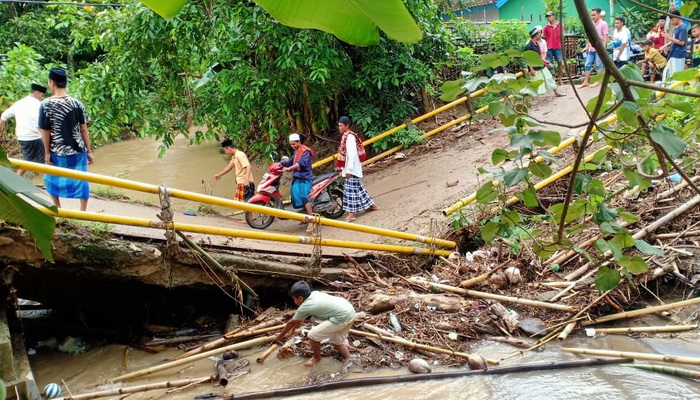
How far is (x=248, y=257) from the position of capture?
601 cm

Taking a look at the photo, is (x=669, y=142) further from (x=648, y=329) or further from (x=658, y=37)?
(x=658, y=37)

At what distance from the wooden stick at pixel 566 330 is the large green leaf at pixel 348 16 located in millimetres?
4629

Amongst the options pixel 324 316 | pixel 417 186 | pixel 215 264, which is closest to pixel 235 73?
pixel 417 186

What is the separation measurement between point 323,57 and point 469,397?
18.5ft

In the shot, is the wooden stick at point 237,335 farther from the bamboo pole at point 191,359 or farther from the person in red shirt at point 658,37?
the person in red shirt at point 658,37

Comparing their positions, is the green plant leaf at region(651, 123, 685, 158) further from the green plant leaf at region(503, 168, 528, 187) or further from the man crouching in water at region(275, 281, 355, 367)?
the man crouching in water at region(275, 281, 355, 367)

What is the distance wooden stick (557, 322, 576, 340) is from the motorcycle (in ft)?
13.0

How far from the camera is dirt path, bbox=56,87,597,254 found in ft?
23.8

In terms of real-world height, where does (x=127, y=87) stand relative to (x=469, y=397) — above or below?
above

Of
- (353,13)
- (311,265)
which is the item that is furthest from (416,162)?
(353,13)

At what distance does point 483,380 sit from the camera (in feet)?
16.0

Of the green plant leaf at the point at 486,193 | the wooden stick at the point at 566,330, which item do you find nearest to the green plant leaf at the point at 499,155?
the green plant leaf at the point at 486,193

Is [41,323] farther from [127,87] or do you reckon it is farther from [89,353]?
[127,87]

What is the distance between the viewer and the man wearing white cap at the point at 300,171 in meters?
8.06
